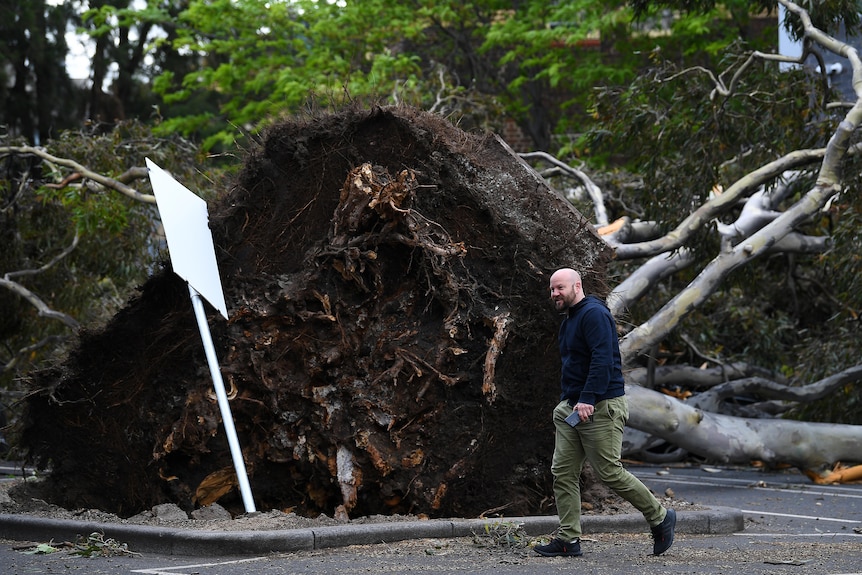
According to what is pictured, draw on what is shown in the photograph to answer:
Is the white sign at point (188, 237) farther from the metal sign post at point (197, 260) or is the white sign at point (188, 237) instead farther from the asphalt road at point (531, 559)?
the asphalt road at point (531, 559)

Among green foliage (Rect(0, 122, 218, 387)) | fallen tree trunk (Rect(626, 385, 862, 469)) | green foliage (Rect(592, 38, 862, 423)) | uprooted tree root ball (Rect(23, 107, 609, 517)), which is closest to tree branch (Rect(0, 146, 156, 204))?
green foliage (Rect(0, 122, 218, 387))

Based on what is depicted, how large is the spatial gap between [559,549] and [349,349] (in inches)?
88.1

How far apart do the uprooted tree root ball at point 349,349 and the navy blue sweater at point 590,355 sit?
3.88ft

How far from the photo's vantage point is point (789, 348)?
16.3 meters

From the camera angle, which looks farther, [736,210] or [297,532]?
[736,210]

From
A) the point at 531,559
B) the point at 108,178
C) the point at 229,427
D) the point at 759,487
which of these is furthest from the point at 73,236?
the point at 531,559

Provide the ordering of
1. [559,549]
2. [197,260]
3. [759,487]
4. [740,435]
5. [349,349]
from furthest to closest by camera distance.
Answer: [759,487] → [740,435] → [349,349] → [197,260] → [559,549]

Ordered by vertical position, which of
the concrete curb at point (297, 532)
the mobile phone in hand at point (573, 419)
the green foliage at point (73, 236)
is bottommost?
the concrete curb at point (297, 532)

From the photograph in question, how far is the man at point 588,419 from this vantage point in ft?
20.9

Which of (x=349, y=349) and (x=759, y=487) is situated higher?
(x=349, y=349)

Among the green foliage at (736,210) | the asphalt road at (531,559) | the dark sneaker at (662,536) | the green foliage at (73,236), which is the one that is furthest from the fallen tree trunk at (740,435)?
the green foliage at (73,236)

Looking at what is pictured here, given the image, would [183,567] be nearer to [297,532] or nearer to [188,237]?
[297,532]

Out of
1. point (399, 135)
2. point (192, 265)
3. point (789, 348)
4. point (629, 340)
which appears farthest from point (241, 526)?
point (789, 348)

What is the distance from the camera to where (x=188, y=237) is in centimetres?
764
